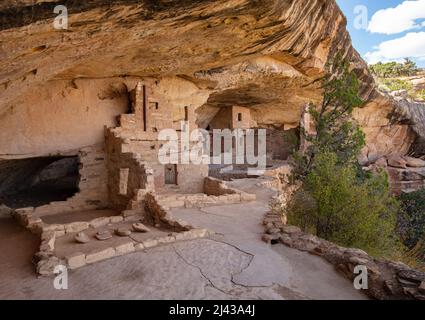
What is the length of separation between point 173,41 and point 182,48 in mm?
643

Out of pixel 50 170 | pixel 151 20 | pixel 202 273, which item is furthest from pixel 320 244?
pixel 50 170

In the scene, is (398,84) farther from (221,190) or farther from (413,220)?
(221,190)

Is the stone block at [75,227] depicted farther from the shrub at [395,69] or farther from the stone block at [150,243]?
the shrub at [395,69]

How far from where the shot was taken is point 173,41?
461cm

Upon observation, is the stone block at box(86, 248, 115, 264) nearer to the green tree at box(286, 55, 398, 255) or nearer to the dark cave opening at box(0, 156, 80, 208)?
the green tree at box(286, 55, 398, 255)

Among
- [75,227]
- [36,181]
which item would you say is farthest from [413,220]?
[36,181]

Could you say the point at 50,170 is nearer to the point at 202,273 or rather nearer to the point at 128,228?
the point at 128,228

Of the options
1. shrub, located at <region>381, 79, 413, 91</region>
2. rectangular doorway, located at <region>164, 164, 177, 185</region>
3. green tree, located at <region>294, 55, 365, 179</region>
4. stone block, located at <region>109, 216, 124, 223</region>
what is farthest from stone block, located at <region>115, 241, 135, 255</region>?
shrub, located at <region>381, 79, 413, 91</region>

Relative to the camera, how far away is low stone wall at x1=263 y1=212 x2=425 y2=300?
2951 millimetres

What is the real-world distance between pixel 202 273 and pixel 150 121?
4597mm

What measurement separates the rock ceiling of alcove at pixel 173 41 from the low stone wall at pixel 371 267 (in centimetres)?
286

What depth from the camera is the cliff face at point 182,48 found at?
9.57 feet

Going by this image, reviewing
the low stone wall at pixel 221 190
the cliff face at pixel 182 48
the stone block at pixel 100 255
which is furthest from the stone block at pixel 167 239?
the low stone wall at pixel 221 190

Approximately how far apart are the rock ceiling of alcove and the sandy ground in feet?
6.78
